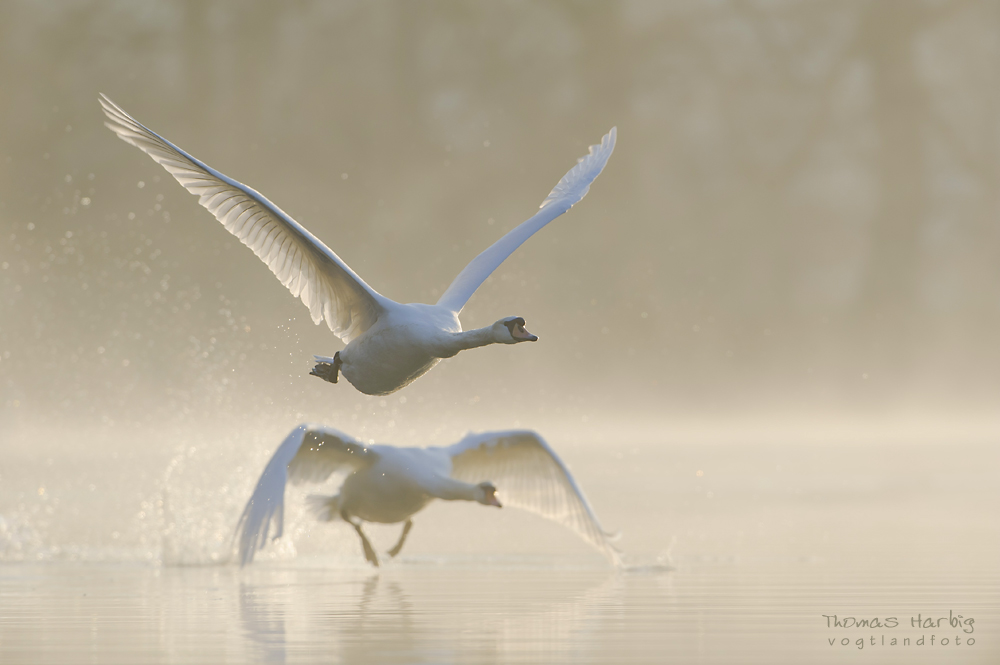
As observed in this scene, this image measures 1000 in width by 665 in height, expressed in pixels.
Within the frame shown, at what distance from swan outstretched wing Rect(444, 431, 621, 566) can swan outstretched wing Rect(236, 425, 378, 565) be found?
1.28 m

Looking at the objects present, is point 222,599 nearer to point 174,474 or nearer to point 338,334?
point 338,334

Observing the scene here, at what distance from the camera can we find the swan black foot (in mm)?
9805

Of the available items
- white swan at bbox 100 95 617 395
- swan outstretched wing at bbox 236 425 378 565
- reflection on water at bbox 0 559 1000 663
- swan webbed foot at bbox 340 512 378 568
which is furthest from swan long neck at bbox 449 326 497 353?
swan webbed foot at bbox 340 512 378 568

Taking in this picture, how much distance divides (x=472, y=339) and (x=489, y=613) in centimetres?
219

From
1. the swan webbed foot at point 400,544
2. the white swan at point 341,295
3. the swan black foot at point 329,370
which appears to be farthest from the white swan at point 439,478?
the white swan at point 341,295

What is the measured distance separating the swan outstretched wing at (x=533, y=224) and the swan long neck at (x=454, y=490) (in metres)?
3.14

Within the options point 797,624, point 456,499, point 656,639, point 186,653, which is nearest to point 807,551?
point 456,499

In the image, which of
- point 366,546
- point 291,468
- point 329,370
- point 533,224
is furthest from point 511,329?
point 366,546

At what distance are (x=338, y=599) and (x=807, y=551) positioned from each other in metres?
6.32

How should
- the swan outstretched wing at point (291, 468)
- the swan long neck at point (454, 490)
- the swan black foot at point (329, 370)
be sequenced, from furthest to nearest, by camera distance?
the swan long neck at point (454, 490), the swan outstretched wing at point (291, 468), the swan black foot at point (329, 370)

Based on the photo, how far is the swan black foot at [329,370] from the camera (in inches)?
386

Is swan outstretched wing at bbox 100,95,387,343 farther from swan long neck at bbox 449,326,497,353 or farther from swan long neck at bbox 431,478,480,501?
swan long neck at bbox 431,478,480,501

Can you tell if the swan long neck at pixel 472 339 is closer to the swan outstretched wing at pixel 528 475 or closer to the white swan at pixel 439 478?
the white swan at pixel 439 478

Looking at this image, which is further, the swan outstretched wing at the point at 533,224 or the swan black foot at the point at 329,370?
the swan outstretched wing at the point at 533,224
